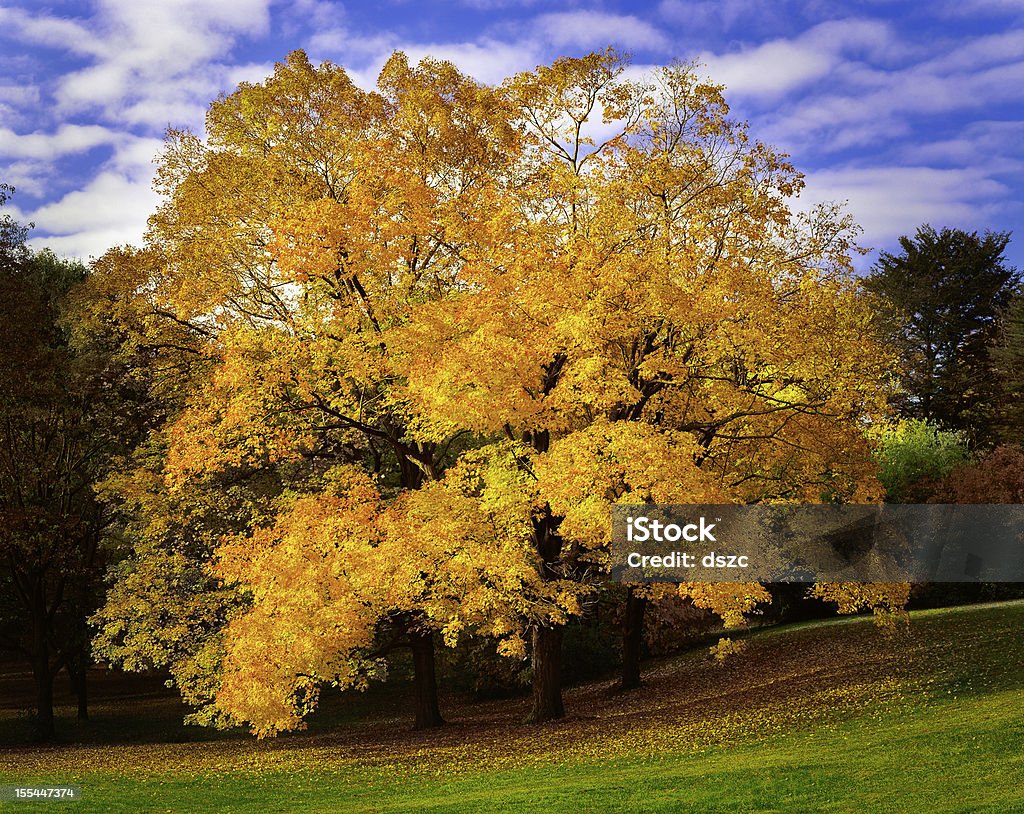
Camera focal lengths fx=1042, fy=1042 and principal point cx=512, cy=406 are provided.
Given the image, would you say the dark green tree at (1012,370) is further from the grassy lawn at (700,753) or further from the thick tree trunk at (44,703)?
the thick tree trunk at (44,703)

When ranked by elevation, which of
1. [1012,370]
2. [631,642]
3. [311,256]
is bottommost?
[631,642]

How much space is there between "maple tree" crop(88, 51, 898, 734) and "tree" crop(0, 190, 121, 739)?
4.74 metres

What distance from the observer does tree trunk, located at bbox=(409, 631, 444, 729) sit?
2798cm

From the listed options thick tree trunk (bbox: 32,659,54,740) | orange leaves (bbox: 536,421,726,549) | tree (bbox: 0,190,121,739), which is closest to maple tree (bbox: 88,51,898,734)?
orange leaves (bbox: 536,421,726,549)

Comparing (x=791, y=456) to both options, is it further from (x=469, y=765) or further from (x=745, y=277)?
(x=469, y=765)

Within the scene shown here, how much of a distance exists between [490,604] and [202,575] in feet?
33.1

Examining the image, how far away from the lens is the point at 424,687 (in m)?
28.1

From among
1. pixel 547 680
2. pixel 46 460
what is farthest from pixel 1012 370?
pixel 46 460

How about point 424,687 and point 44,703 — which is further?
point 44,703

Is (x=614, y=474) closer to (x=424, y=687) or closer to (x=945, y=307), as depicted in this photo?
(x=424, y=687)

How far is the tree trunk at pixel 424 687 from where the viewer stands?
28.0 metres

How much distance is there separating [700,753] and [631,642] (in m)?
11.3

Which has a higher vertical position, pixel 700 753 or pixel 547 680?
pixel 547 680

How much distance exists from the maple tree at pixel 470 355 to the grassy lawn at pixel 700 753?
6.60 feet
